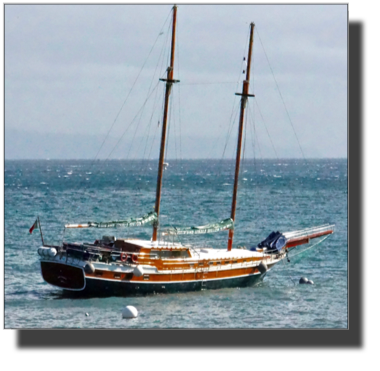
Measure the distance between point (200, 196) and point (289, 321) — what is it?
302ft

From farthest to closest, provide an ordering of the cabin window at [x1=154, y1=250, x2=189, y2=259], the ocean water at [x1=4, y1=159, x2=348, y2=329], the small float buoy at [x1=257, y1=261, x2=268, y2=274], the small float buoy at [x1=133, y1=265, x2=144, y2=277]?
1. the small float buoy at [x1=257, y1=261, x2=268, y2=274]
2. the cabin window at [x1=154, y1=250, x2=189, y2=259]
3. the small float buoy at [x1=133, y1=265, x2=144, y2=277]
4. the ocean water at [x1=4, y1=159, x2=348, y2=329]

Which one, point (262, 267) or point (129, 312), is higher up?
point (262, 267)

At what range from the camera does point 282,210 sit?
116m

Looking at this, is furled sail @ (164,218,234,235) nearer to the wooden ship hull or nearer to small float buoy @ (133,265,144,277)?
the wooden ship hull

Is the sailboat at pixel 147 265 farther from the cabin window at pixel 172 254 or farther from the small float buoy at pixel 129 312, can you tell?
the small float buoy at pixel 129 312

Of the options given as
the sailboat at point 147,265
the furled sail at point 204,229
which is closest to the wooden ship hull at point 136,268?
the sailboat at point 147,265

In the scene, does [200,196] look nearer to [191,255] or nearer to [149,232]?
[149,232]

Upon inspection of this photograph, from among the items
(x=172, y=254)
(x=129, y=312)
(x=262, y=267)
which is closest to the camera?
(x=129, y=312)

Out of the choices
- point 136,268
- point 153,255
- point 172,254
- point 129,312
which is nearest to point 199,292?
point 172,254

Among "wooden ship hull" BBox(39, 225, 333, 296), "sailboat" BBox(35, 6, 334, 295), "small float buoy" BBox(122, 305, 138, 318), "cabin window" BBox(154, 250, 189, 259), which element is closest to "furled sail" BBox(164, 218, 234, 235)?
"sailboat" BBox(35, 6, 334, 295)

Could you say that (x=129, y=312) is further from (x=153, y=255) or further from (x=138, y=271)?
(x=153, y=255)

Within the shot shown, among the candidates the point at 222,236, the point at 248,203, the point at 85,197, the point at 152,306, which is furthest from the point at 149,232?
the point at 85,197

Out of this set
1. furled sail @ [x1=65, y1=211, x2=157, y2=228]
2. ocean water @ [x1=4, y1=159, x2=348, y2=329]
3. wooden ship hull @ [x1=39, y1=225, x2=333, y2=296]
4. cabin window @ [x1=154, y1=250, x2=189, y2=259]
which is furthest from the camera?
furled sail @ [x1=65, y1=211, x2=157, y2=228]

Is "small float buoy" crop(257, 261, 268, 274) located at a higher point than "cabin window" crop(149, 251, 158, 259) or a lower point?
lower
